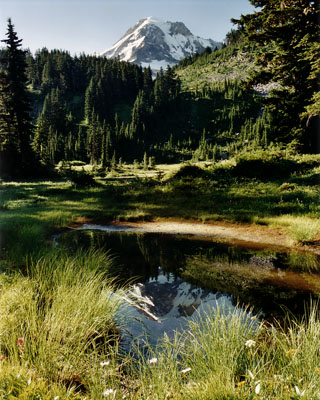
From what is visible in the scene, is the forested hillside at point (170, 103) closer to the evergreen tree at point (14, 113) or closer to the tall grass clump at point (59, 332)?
the evergreen tree at point (14, 113)

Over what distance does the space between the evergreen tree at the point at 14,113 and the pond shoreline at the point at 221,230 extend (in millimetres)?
29042

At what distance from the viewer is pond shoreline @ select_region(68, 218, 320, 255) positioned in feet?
31.2

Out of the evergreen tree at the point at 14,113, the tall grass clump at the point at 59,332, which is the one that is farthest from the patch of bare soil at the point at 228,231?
the evergreen tree at the point at 14,113

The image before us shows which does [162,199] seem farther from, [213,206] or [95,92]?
[95,92]

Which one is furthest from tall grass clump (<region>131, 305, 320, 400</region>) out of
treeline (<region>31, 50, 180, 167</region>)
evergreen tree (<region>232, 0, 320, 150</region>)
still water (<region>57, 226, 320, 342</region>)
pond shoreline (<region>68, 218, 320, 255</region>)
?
treeline (<region>31, 50, 180, 167</region>)

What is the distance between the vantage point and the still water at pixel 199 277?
500 centimetres

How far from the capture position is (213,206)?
597 inches

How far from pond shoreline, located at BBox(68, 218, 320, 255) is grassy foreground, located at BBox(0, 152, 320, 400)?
477mm

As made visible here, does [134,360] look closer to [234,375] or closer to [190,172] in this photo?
[234,375]

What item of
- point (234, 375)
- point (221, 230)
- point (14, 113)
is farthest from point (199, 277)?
point (14, 113)

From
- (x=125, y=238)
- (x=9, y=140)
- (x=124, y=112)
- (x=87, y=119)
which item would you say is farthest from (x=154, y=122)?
(x=125, y=238)

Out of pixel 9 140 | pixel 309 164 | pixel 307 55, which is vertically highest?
pixel 307 55

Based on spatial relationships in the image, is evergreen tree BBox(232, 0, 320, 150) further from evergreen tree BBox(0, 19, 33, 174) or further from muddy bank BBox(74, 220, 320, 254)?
evergreen tree BBox(0, 19, 33, 174)

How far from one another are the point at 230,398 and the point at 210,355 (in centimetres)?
62
